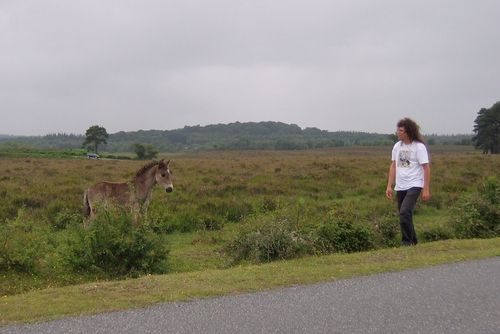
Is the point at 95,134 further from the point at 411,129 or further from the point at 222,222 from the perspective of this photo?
the point at 411,129

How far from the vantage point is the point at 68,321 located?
14.1 ft

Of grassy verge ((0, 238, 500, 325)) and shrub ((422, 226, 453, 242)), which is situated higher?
grassy verge ((0, 238, 500, 325))

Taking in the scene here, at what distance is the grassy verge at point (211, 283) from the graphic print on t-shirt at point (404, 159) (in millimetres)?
1628

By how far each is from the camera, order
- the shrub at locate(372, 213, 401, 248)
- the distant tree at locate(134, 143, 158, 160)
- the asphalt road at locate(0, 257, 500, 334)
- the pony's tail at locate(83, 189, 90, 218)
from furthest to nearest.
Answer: the distant tree at locate(134, 143, 158, 160) → the pony's tail at locate(83, 189, 90, 218) → the shrub at locate(372, 213, 401, 248) → the asphalt road at locate(0, 257, 500, 334)

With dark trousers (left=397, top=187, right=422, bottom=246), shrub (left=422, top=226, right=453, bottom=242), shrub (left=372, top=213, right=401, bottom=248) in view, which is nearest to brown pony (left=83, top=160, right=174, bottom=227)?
shrub (left=372, top=213, right=401, bottom=248)

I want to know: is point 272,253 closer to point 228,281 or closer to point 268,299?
point 228,281

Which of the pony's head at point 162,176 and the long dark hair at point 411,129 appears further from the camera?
the pony's head at point 162,176

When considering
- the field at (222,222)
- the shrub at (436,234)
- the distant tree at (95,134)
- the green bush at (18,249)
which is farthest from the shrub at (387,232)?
the distant tree at (95,134)

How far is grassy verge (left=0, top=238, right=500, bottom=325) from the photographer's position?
4.69 m

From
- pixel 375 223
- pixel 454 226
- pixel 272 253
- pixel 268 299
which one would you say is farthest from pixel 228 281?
pixel 454 226

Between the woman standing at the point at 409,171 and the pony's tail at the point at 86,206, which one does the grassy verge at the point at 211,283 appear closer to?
the woman standing at the point at 409,171

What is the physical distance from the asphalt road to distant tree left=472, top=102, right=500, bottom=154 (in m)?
67.2

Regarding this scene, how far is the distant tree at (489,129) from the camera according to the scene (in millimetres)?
63969

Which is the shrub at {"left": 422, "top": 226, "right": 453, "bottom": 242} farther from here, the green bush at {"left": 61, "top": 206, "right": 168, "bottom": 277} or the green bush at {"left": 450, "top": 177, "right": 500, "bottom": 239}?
the green bush at {"left": 61, "top": 206, "right": 168, "bottom": 277}
